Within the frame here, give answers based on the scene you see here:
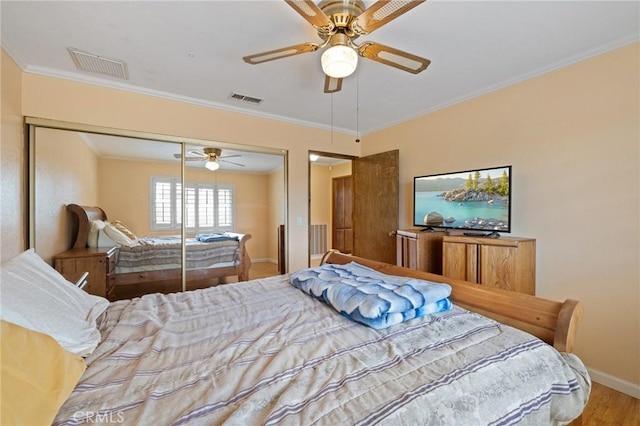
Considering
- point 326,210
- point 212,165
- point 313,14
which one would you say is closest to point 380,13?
point 313,14

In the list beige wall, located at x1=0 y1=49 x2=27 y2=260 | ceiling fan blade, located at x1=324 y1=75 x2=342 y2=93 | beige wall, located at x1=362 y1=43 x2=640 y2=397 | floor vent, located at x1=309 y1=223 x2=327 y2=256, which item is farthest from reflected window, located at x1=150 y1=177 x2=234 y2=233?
floor vent, located at x1=309 y1=223 x2=327 y2=256

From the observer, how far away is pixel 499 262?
Result: 7.77 feet

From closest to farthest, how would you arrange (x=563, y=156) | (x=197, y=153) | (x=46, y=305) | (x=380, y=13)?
(x=46, y=305)
(x=380, y=13)
(x=563, y=156)
(x=197, y=153)

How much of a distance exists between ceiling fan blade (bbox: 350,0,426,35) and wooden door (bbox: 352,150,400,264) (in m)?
2.36

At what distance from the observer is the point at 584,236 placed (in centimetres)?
222

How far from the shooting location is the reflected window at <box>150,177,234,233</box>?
3.12 meters

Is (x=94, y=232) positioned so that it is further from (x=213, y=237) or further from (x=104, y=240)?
(x=213, y=237)

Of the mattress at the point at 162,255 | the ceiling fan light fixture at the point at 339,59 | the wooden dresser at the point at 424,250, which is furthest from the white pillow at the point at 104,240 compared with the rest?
the wooden dresser at the point at 424,250

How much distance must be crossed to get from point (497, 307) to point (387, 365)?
824 millimetres

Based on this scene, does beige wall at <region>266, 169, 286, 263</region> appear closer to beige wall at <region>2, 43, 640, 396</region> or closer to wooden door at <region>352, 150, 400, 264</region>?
beige wall at <region>2, 43, 640, 396</region>

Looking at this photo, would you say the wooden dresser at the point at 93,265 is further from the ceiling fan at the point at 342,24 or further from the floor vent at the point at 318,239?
the floor vent at the point at 318,239

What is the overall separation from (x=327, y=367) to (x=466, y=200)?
247 cm

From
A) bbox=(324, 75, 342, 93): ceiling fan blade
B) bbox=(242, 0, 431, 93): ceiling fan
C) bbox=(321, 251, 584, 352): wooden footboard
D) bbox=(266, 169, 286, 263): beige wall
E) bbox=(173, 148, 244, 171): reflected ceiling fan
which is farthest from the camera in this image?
bbox=(266, 169, 286, 263): beige wall

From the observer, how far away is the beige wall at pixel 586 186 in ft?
6.62
